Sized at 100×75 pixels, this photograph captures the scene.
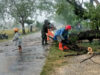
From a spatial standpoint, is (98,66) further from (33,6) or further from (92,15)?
(33,6)

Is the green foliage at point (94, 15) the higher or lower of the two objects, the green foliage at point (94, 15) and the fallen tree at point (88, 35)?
the higher

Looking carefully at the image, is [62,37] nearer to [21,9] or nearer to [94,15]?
[94,15]

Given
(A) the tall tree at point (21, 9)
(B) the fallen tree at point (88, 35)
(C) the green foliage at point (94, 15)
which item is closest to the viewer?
(C) the green foliage at point (94, 15)

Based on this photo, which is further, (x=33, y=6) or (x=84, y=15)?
(x=33, y=6)

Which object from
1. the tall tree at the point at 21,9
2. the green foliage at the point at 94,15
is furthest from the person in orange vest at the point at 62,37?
the tall tree at the point at 21,9

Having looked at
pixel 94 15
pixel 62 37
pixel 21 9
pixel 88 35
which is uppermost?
pixel 21 9

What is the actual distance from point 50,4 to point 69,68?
123ft

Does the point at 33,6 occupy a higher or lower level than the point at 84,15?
higher

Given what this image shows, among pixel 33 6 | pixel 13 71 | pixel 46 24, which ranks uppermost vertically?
pixel 33 6

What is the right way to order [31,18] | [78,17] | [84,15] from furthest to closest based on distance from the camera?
[31,18]
[78,17]
[84,15]

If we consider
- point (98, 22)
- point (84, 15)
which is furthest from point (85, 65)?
point (84, 15)

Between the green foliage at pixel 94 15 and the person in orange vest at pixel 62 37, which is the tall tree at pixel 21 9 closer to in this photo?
the green foliage at pixel 94 15

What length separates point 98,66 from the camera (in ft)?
22.6

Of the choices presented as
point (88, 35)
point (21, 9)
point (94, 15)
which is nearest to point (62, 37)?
point (94, 15)
